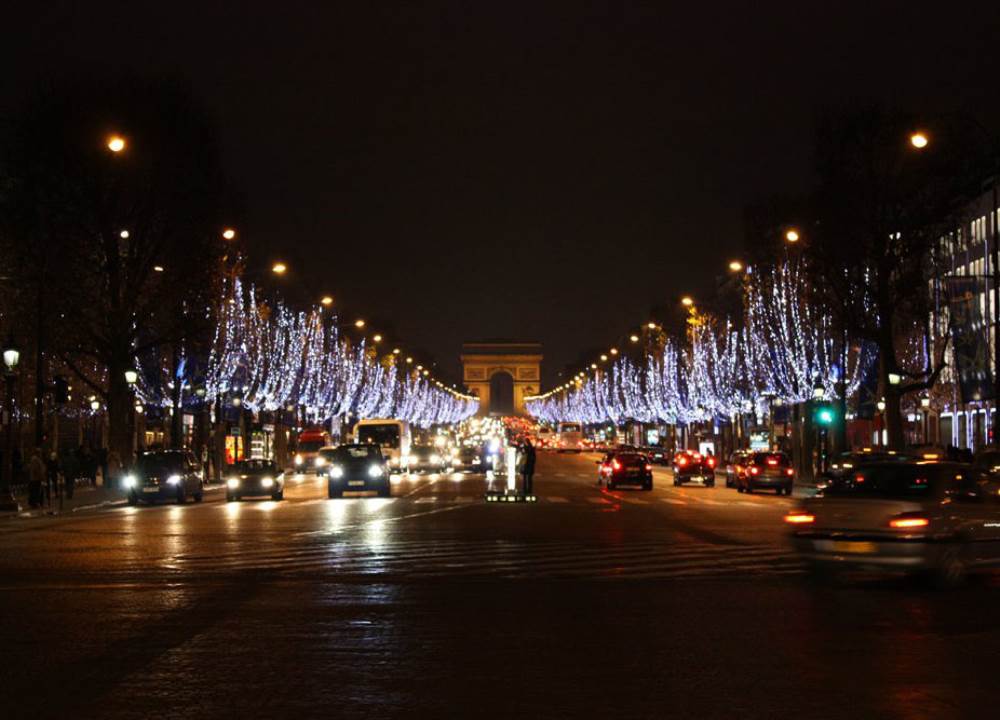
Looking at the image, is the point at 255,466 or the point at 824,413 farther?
the point at 824,413

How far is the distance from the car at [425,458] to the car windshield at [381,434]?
351 cm

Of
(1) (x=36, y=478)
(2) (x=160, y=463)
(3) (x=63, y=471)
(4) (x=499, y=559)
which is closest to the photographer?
(4) (x=499, y=559)

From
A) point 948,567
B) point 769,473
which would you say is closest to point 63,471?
point 769,473

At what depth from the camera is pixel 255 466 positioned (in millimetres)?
51219

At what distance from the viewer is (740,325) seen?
3720 inches

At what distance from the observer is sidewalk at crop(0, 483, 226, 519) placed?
42306mm

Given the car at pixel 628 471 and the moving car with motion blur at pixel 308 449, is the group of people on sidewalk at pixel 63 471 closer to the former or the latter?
the car at pixel 628 471

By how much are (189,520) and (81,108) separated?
20.7 m

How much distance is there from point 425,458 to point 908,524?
68.7m

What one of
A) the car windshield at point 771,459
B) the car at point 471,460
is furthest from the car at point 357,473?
the car at point 471,460

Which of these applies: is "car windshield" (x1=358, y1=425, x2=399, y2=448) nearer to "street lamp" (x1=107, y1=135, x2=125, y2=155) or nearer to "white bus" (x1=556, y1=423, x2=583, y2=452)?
"street lamp" (x1=107, y1=135, x2=125, y2=155)

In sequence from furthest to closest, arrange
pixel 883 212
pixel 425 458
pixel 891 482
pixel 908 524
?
pixel 425 458 < pixel 883 212 < pixel 891 482 < pixel 908 524

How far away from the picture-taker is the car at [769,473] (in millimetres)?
55844

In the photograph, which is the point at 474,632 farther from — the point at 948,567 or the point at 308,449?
the point at 308,449
